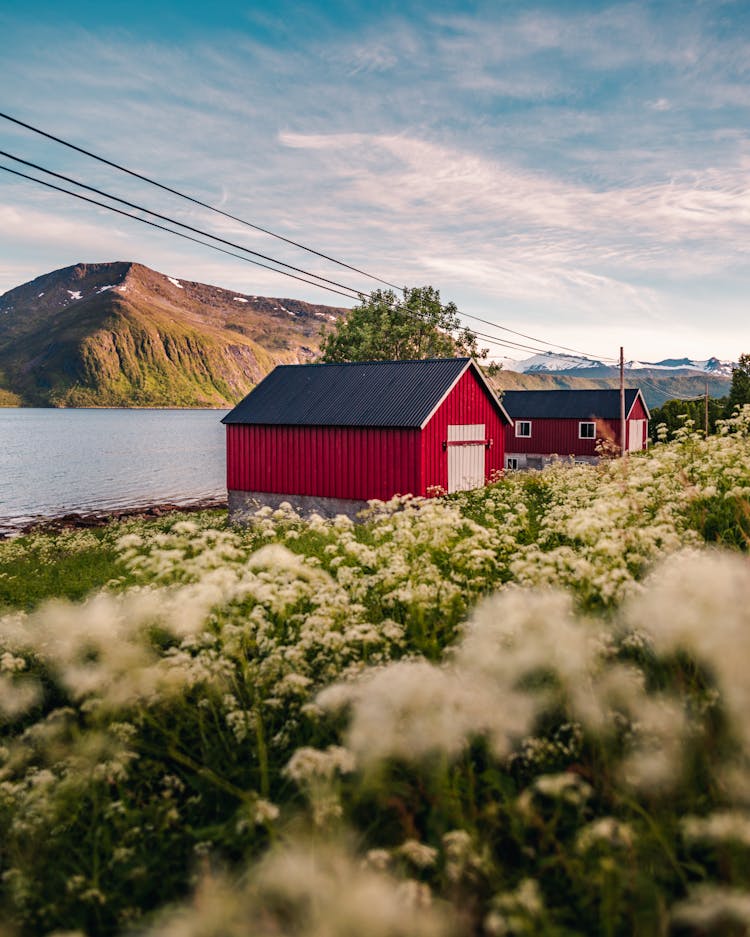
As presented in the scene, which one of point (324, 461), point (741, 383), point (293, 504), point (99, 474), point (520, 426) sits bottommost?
point (99, 474)

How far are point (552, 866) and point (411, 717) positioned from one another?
1.29 meters

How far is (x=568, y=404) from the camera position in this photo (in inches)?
1906

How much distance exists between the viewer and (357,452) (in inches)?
934

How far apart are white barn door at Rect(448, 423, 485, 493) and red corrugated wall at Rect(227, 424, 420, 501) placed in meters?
2.65

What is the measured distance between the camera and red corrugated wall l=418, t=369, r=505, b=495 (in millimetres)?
23242

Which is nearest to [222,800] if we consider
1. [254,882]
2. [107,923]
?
[107,923]

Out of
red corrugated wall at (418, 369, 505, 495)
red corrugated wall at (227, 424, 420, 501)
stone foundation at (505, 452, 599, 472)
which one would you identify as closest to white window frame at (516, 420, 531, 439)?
stone foundation at (505, 452, 599, 472)

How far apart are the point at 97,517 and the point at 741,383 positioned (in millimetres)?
51609

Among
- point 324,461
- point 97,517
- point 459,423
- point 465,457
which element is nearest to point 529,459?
point 465,457

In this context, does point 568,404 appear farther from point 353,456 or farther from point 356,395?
point 353,456

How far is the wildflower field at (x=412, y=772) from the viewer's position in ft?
10.5

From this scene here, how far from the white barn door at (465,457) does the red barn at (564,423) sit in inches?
832

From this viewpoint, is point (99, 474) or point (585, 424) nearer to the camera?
point (585, 424)

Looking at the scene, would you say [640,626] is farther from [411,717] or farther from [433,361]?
[433,361]
